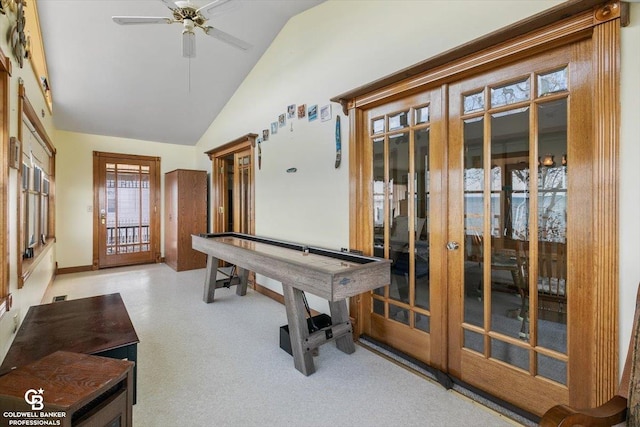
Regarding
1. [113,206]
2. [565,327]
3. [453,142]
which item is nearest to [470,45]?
[453,142]

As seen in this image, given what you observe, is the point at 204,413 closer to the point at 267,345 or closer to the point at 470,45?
the point at 267,345

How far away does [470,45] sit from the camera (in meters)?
1.94

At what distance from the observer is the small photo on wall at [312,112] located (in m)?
3.36

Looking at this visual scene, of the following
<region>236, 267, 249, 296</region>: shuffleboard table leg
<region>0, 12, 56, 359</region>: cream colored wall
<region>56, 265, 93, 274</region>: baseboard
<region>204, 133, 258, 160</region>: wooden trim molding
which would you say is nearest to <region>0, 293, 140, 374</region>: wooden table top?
<region>0, 12, 56, 359</region>: cream colored wall

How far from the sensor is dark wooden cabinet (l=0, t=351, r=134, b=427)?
3.58ft

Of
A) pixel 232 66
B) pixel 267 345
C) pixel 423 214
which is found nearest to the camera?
pixel 423 214

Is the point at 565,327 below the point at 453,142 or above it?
below

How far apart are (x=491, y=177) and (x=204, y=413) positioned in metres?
2.37

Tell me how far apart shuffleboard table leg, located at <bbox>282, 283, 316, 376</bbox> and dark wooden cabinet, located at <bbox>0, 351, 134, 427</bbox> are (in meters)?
1.20

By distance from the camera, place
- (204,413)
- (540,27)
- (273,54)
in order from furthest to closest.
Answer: (273,54)
(204,413)
(540,27)

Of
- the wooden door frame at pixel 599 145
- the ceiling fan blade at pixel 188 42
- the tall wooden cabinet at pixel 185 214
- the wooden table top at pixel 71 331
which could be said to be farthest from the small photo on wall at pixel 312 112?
the tall wooden cabinet at pixel 185 214

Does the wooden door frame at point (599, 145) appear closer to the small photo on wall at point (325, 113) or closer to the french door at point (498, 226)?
the french door at point (498, 226)

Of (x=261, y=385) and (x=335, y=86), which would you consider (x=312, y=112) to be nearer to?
(x=335, y=86)

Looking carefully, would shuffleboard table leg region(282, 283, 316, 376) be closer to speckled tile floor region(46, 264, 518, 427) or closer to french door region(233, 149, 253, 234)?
speckled tile floor region(46, 264, 518, 427)
